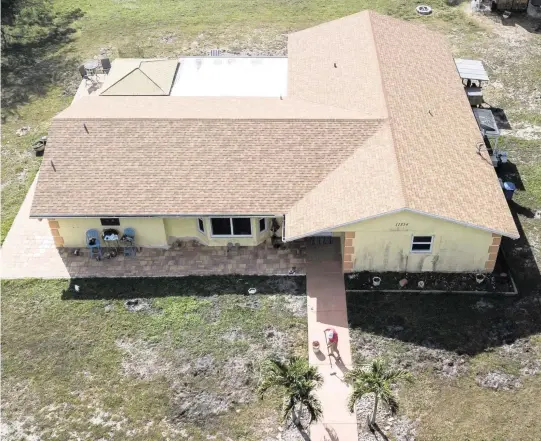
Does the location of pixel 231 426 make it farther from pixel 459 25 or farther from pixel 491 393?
pixel 459 25

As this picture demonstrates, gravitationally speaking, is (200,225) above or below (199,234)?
above

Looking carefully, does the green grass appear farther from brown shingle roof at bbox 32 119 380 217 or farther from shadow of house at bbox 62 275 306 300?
shadow of house at bbox 62 275 306 300

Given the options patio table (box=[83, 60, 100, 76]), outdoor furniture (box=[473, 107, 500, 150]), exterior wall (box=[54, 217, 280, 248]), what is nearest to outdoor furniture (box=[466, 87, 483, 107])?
outdoor furniture (box=[473, 107, 500, 150])

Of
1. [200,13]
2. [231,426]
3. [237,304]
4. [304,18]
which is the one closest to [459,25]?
[304,18]

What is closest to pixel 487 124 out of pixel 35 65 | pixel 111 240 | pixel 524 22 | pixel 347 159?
pixel 347 159

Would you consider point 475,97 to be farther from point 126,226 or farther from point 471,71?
point 126,226
